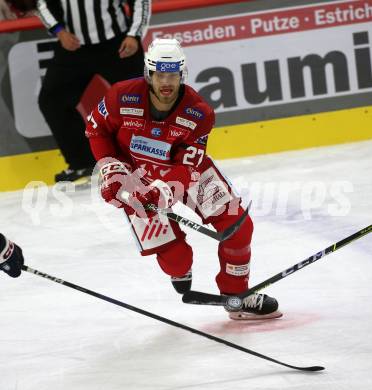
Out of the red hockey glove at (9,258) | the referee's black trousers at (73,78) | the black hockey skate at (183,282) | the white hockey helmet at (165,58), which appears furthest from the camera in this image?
the referee's black trousers at (73,78)

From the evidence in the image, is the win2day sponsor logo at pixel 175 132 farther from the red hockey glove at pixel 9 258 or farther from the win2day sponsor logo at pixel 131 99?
the red hockey glove at pixel 9 258

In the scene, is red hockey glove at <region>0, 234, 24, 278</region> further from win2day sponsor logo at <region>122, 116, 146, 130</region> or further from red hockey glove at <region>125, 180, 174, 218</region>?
win2day sponsor logo at <region>122, 116, 146, 130</region>

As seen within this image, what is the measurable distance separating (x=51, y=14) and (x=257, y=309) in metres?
3.04

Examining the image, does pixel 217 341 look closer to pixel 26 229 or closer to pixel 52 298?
pixel 52 298

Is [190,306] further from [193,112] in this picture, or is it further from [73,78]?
[73,78]

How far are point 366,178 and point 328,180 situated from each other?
0.22m

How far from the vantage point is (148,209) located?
3.62 metres

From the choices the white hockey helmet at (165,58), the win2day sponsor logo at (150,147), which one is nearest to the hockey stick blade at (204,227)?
the win2day sponsor logo at (150,147)

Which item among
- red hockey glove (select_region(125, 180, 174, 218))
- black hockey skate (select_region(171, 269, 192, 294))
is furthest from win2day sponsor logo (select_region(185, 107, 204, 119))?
black hockey skate (select_region(171, 269, 192, 294))

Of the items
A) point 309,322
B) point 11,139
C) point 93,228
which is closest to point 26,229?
point 93,228

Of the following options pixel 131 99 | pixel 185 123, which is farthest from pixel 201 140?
pixel 131 99

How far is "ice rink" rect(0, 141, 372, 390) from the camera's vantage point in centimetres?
310

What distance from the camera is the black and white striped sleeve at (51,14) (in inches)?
239

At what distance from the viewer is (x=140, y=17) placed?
601 centimetres
